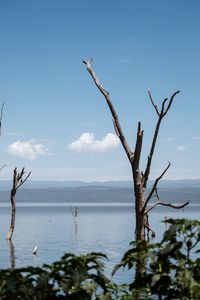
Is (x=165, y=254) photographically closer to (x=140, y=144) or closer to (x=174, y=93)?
(x=140, y=144)

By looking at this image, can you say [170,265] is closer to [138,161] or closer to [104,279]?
[104,279]

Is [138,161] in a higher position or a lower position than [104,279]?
higher

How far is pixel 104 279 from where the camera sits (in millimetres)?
5371

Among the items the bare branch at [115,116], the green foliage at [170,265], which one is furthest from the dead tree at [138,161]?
the green foliage at [170,265]

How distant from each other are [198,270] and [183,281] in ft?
2.56

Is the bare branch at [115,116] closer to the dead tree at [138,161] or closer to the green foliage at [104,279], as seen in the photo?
the dead tree at [138,161]

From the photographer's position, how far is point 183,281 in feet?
16.3

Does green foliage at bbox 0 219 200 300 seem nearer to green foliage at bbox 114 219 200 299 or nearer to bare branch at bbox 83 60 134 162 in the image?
green foliage at bbox 114 219 200 299

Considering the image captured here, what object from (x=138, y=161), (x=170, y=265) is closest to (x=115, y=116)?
(x=138, y=161)

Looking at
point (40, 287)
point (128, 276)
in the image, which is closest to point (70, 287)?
point (40, 287)

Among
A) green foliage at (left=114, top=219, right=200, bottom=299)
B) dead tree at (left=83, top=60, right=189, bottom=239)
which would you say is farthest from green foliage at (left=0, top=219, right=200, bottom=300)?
dead tree at (left=83, top=60, right=189, bottom=239)

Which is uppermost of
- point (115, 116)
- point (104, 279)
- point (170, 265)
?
point (115, 116)

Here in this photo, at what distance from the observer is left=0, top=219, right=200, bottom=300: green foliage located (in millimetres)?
4859

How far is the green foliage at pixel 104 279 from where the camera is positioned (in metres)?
4.86
